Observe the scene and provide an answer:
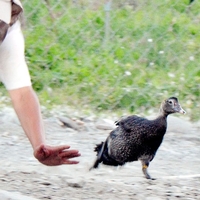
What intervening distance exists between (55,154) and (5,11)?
2.48 ft

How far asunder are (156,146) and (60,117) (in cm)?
174

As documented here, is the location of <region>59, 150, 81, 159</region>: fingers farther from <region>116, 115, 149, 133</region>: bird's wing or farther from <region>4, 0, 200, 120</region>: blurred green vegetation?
<region>4, 0, 200, 120</region>: blurred green vegetation

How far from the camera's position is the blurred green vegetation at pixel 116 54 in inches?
258

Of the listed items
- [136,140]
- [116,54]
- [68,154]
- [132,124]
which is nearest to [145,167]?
[136,140]

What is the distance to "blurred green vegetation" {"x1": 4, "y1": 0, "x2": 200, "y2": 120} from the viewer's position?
6.56 meters

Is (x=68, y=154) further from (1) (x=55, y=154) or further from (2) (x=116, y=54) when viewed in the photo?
(2) (x=116, y=54)

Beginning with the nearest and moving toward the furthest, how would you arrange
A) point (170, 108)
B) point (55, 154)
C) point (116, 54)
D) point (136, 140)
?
1. point (55, 154)
2. point (136, 140)
3. point (170, 108)
4. point (116, 54)

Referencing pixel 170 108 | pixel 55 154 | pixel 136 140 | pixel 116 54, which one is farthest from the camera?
pixel 116 54

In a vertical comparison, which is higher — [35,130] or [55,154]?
[35,130]

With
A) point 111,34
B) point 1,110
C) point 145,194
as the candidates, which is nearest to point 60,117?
point 1,110

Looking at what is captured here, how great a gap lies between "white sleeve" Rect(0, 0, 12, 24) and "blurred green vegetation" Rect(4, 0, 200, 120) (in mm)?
2779

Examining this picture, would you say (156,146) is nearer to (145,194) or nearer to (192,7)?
(145,194)

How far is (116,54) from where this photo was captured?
6828 mm

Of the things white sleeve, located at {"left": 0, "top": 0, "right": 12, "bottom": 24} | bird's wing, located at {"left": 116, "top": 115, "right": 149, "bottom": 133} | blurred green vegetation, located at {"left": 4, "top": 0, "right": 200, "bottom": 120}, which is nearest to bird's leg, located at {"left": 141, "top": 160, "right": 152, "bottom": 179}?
bird's wing, located at {"left": 116, "top": 115, "right": 149, "bottom": 133}
